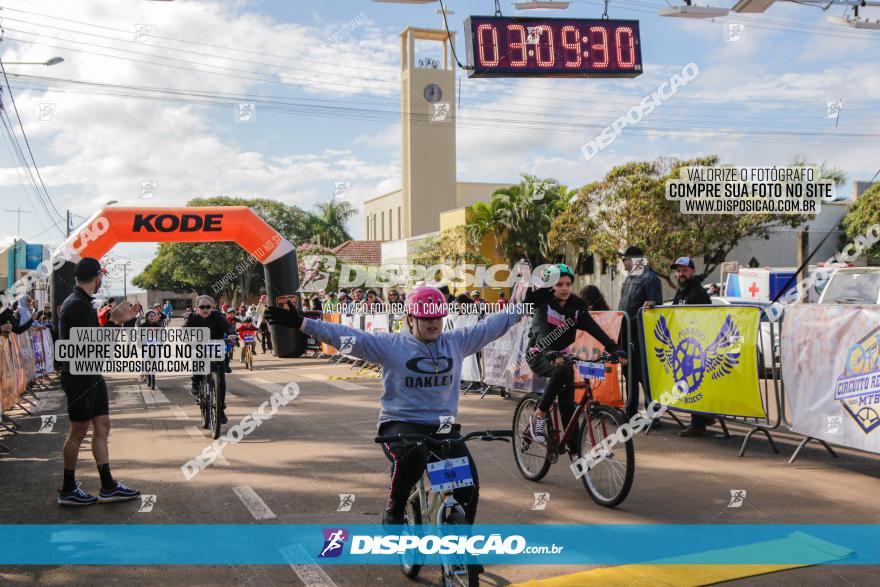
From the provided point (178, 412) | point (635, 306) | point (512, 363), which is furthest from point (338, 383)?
point (635, 306)

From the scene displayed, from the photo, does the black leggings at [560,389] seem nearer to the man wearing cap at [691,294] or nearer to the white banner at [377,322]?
the man wearing cap at [691,294]

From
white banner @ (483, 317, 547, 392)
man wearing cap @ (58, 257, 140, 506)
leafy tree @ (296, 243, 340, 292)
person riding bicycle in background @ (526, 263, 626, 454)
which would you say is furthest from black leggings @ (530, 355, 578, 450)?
leafy tree @ (296, 243, 340, 292)

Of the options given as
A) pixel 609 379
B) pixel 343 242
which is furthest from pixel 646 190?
pixel 343 242

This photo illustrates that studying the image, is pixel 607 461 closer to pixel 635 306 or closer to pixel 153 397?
pixel 635 306

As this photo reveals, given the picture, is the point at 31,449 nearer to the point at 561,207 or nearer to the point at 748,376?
the point at 748,376

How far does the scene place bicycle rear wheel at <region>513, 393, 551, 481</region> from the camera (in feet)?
23.2

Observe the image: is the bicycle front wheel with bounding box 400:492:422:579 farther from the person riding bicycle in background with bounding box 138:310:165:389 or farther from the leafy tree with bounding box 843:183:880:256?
the leafy tree with bounding box 843:183:880:256

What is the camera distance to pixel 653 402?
9914 millimetres

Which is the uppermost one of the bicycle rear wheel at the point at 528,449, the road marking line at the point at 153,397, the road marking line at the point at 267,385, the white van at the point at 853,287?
the white van at the point at 853,287

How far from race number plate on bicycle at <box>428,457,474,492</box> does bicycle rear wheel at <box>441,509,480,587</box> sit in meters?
0.14

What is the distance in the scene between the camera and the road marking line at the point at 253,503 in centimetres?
617

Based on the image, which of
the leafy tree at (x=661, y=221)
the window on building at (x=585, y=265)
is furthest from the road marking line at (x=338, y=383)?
the window on building at (x=585, y=265)

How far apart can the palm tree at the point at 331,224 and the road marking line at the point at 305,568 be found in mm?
61281

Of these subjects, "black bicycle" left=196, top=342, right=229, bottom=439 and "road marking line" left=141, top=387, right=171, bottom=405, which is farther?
"road marking line" left=141, top=387, right=171, bottom=405
